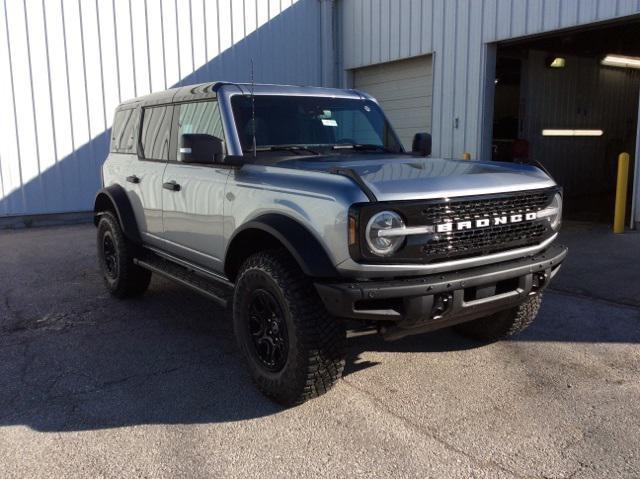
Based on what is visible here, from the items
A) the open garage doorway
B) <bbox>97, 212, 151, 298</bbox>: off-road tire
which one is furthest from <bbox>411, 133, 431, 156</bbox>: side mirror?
the open garage doorway

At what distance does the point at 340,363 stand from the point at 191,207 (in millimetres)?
1801

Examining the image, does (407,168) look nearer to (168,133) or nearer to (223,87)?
(223,87)

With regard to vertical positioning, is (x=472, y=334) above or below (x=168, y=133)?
below

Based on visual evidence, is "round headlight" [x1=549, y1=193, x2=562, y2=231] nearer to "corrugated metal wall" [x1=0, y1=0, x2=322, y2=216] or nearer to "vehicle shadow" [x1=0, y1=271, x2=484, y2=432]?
"vehicle shadow" [x1=0, y1=271, x2=484, y2=432]

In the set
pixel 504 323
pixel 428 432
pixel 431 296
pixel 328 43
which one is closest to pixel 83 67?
pixel 328 43

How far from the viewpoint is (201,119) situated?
4465 millimetres

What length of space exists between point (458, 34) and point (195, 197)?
7805 millimetres

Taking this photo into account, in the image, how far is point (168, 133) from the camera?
4.92m

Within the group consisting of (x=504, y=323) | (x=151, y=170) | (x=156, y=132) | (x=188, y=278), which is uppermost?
(x=156, y=132)

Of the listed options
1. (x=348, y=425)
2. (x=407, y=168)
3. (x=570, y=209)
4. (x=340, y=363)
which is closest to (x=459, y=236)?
(x=407, y=168)

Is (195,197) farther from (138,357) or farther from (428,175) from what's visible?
(428,175)

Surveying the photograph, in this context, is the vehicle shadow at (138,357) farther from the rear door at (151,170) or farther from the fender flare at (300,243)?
the fender flare at (300,243)

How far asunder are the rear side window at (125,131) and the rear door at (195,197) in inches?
36.1

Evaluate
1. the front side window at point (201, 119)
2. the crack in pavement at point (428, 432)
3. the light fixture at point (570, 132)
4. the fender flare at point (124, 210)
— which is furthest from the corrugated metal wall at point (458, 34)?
the crack in pavement at point (428, 432)
